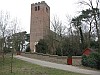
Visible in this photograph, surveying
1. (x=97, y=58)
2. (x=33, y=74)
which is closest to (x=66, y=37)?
(x=97, y=58)

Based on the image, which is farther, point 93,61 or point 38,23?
point 38,23

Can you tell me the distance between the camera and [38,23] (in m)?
68.4

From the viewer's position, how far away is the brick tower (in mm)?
67000

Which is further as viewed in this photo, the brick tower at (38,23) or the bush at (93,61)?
the brick tower at (38,23)

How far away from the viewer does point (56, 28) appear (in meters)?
56.3

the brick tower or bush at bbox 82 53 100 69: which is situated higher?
the brick tower

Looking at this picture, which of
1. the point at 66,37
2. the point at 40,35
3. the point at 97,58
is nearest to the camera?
the point at 97,58

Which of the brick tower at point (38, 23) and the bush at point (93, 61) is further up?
the brick tower at point (38, 23)

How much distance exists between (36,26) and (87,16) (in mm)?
21556

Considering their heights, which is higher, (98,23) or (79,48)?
(98,23)

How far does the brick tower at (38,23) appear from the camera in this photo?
67.0 meters

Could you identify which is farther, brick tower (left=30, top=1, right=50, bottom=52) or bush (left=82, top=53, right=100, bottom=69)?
brick tower (left=30, top=1, right=50, bottom=52)

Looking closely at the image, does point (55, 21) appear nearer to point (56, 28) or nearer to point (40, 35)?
point (56, 28)

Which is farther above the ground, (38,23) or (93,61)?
(38,23)
